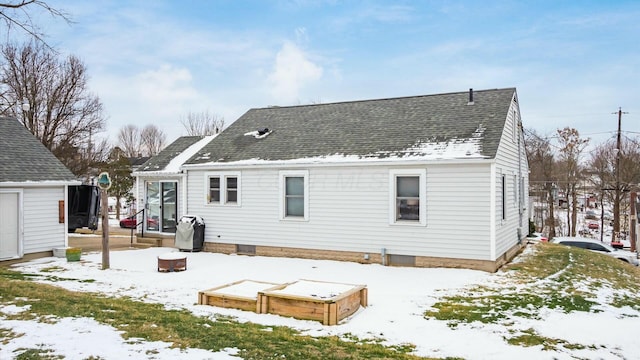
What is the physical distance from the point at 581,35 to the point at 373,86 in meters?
19.9

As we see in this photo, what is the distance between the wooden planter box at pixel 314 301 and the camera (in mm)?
7152

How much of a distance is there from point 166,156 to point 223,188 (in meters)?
4.14

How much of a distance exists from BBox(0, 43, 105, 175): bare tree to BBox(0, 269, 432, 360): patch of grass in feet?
75.1

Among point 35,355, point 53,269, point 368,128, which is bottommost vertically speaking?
point 53,269

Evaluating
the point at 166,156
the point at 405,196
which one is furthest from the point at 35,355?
the point at 166,156

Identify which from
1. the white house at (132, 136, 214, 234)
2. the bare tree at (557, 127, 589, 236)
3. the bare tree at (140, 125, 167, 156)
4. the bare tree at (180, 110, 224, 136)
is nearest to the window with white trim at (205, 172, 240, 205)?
the white house at (132, 136, 214, 234)

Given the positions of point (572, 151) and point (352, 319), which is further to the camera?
point (572, 151)

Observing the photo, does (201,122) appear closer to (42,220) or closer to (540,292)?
(42,220)

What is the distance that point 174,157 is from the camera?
697 inches

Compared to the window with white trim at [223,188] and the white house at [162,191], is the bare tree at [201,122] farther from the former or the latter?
the window with white trim at [223,188]

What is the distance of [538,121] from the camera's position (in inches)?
1588

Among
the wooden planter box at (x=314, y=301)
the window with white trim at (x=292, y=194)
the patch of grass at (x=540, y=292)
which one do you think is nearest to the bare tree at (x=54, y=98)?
the window with white trim at (x=292, y=194)

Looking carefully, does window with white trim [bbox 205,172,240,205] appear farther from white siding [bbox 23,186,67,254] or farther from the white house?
white siding [bbox 23,186,67,254]

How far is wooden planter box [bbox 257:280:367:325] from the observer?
282 inches
